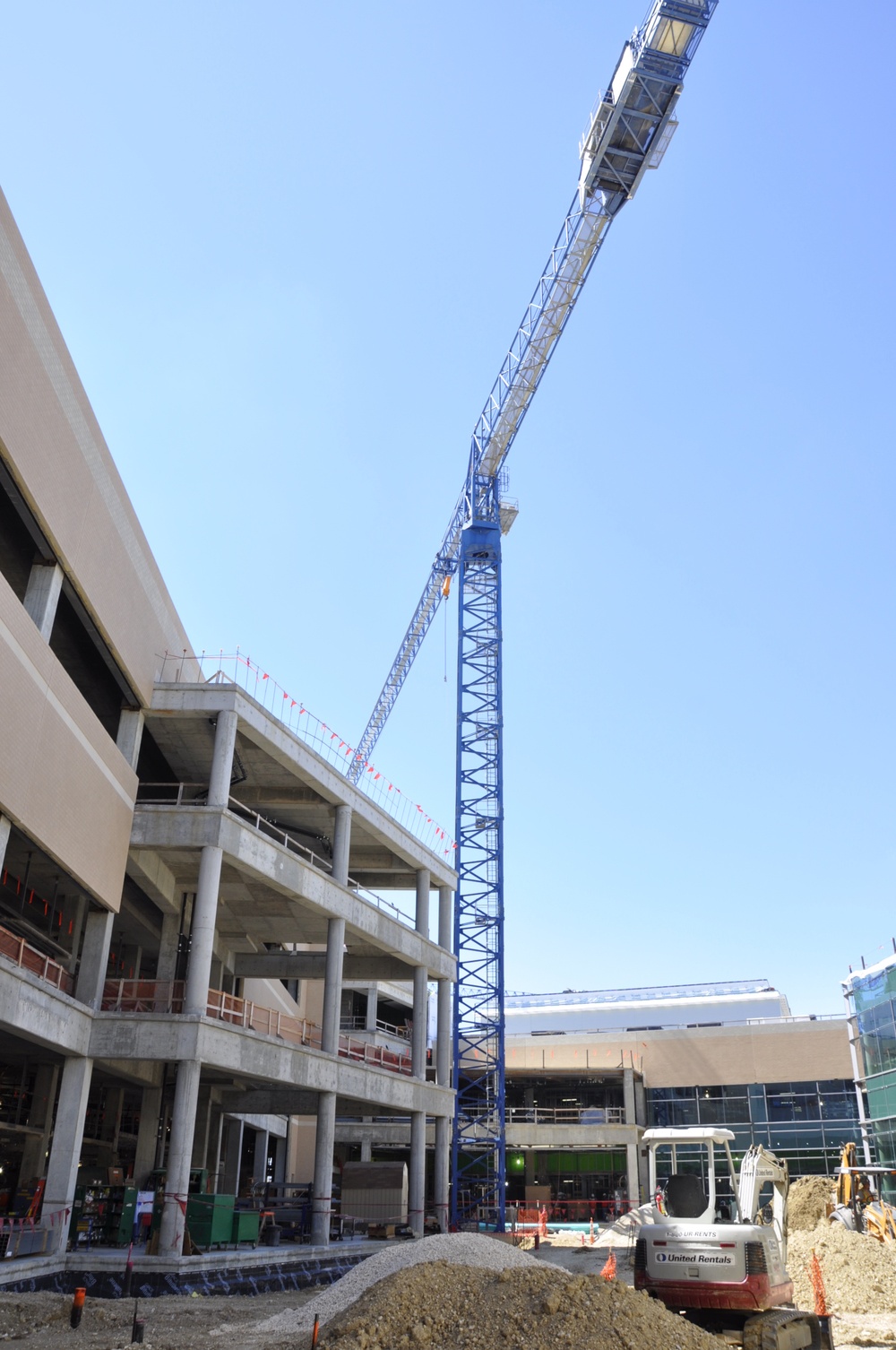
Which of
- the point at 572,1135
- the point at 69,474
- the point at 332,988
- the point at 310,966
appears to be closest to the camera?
the point at 69,474

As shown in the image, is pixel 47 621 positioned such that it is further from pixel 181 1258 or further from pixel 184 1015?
pixel 181 1258

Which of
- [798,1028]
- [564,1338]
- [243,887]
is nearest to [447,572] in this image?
[798,1028]

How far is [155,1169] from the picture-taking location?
32.6 meters

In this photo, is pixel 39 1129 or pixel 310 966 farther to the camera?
pixel 310 966

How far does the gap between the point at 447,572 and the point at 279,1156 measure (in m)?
37.2

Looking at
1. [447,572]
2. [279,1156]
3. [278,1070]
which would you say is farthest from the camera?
[447,572]

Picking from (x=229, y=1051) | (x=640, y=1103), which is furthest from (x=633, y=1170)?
(x=229, y=1051)

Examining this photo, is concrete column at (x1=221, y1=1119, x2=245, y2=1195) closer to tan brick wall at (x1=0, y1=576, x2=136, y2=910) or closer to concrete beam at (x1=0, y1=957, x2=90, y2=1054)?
concrete beam at (x1=0, y1=957, x2=90, y2=1054)

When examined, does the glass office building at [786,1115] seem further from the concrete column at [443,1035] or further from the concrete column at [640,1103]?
the concrete column at [443,1035]

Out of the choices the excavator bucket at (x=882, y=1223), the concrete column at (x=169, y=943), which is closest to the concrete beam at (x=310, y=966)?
the concrete column at (x=169, y=943)

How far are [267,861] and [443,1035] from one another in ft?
55.3

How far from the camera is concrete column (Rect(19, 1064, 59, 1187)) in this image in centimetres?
3250

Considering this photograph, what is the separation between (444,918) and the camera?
47.5 metres

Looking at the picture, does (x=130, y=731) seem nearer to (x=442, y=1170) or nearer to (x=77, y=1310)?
(x=77, y=1310)
